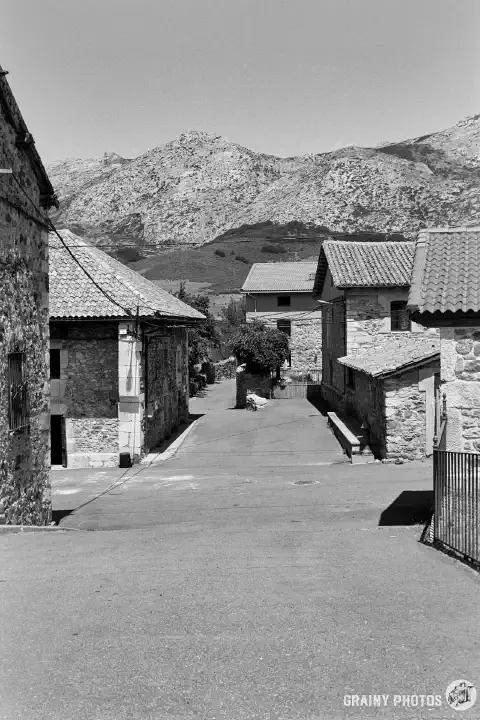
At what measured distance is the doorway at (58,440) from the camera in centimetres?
2042

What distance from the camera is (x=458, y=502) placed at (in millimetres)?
7941

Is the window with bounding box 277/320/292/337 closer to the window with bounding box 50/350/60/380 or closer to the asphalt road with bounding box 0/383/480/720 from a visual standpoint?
the window with bounding box 50/350/60/380

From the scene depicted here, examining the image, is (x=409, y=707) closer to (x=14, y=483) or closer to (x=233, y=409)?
(x=14, y=483)

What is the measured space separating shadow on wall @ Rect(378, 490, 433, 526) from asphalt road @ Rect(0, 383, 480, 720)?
4.0 inches

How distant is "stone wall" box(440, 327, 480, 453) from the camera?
9242mm

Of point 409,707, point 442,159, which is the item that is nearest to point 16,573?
point 409,707

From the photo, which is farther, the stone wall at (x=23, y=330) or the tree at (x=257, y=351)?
the tree at (x=257, y=351)

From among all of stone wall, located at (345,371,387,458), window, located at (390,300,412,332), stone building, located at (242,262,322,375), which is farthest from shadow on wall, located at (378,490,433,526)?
stone building, located at (242,262,322,375)

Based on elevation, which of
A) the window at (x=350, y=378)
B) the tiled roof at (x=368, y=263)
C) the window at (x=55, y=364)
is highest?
the tiled roof at (x=368, y=263)

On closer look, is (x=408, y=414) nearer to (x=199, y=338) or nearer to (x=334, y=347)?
(x=334, y=347)

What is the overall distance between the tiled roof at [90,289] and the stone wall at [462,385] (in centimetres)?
1187

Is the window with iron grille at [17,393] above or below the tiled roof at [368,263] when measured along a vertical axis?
below

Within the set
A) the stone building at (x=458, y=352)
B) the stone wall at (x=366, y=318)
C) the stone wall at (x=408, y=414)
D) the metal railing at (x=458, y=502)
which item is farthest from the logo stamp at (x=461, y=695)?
the stone wall at (x=366, y=318)

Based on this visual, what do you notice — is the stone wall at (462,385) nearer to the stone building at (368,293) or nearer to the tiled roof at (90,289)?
the tiled roof at (90,289)
